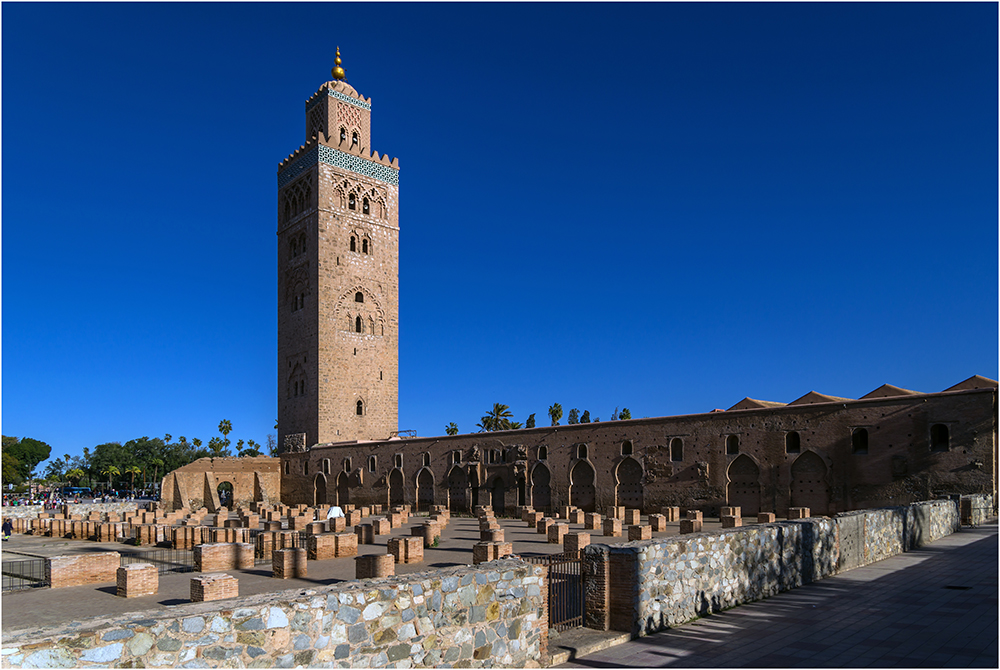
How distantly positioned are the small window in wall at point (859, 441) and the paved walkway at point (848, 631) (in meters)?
13.0

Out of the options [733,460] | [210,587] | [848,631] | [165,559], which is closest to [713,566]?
[848,631]

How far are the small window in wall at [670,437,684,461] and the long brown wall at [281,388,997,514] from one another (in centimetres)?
5

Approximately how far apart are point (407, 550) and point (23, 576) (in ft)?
26.4

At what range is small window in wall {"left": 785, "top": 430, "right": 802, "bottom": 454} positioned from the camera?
23.4 metres

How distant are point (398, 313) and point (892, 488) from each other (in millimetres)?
29693

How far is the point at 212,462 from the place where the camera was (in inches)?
1583

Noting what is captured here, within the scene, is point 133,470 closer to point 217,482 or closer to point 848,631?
point 217,482

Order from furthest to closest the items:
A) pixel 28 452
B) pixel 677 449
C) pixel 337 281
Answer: pixel 28 452 < pixel 337 281 < pixel 677 449

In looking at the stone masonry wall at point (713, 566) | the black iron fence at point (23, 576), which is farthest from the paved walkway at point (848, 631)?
the black iron fence at point (23, 576)

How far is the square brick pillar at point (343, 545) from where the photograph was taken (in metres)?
18.1

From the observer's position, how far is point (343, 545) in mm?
18266

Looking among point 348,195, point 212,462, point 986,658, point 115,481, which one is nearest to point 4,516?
point 212,462

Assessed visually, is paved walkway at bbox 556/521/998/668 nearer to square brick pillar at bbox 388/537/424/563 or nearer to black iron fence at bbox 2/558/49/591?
square brick pillar at bbox 388/537/424/563

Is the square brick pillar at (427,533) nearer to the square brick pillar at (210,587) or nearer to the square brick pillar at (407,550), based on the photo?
the square brick pillar at (407,550)
